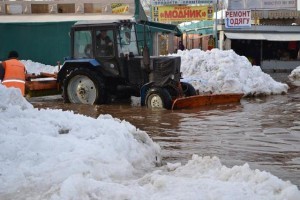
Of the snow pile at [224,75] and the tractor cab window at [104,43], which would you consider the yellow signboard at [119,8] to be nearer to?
the snow pile at [224,75]

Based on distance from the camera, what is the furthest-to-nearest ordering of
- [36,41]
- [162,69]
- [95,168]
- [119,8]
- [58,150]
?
[36,41], [119,8], [162,69], [58,150], [95,168]

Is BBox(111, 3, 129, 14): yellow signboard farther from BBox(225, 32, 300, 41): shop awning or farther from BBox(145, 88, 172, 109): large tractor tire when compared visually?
BBox(145, 88, 172, 109): large tractor tire

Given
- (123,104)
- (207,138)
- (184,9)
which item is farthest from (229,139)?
(184,9)

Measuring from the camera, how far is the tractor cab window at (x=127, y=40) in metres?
12.0

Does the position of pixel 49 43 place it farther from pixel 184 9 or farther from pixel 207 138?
pixel 207 138

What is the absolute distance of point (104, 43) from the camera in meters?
12.1

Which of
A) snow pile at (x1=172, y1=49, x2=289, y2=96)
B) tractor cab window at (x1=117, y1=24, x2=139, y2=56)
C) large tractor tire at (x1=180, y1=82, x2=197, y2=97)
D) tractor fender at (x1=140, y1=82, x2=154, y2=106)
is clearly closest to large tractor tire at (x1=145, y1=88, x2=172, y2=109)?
tractor fender at (x1=140, y1=82, x2=154, y2=106)

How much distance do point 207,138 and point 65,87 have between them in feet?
19.3

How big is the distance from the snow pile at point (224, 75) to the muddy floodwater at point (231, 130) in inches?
42.9

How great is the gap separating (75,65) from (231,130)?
17.7 feet

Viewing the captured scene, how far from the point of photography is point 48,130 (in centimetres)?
541

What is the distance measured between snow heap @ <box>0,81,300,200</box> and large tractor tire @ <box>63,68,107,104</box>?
20.6ft

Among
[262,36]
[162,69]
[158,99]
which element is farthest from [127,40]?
[262,36]

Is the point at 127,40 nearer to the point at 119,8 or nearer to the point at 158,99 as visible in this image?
the point at 158,99
